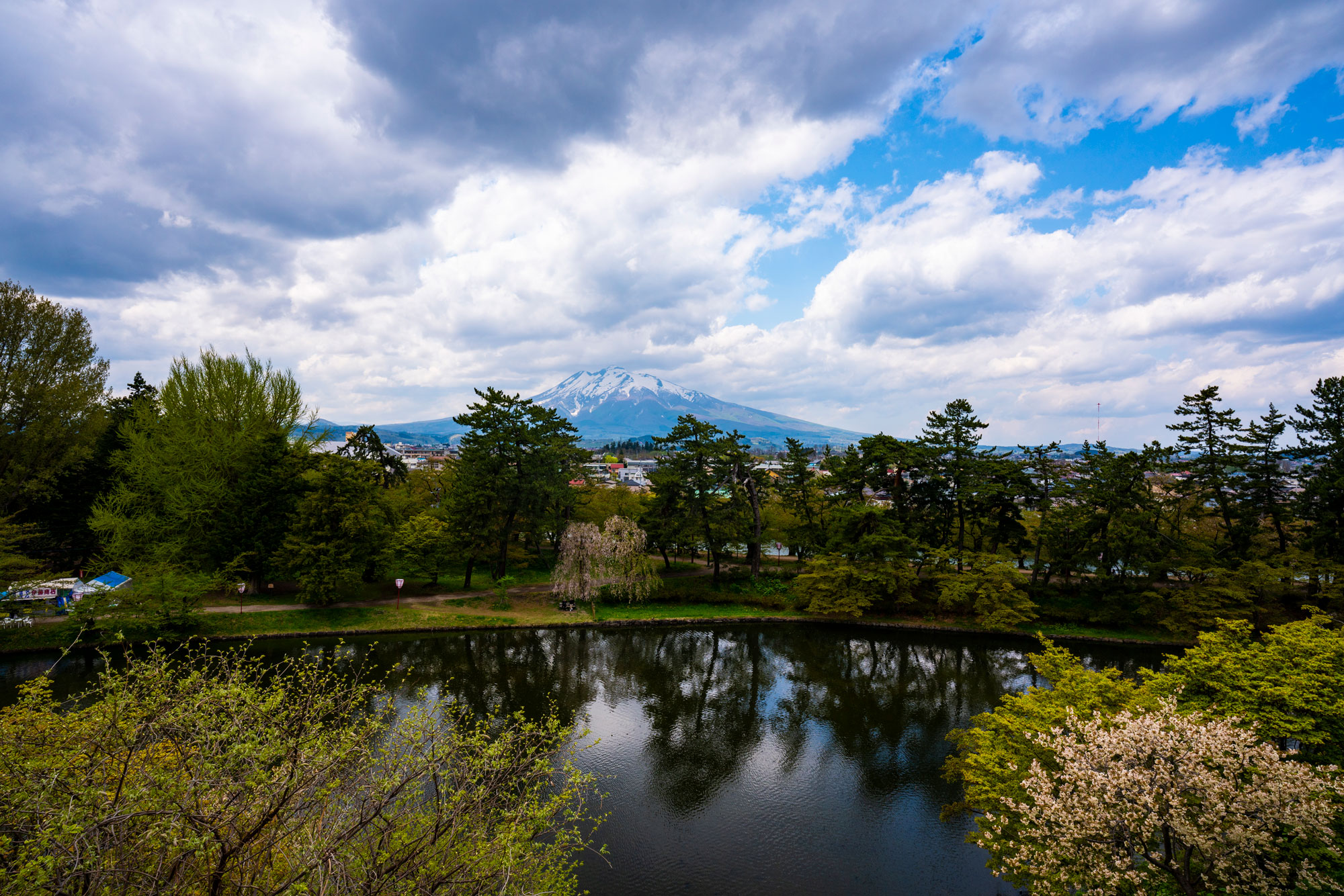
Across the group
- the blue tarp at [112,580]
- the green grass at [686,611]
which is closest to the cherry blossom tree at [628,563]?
the green grass at [686,611]

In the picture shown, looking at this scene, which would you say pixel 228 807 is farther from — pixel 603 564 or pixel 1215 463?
pixel 1215 463

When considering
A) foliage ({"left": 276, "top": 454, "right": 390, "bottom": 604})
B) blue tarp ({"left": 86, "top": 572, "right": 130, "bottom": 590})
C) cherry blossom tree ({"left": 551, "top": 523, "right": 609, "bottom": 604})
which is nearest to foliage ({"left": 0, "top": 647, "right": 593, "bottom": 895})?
foliage ({"left": 276, "top": 454, "right": 390, "bottom": 604})

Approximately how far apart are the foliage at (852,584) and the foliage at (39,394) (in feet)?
127

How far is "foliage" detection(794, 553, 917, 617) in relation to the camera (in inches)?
1141

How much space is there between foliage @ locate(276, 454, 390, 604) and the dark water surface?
10.8 feet

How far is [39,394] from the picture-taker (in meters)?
25.1

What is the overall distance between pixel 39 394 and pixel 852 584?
41461 millimetres

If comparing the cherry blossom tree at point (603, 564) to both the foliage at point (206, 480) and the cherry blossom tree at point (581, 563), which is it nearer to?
the cherry blossom tree at point (581, 563)

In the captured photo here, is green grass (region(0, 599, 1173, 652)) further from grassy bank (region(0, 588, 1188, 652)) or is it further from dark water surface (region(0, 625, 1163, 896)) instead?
dark water surface (region(0, 625, 1163, 896))

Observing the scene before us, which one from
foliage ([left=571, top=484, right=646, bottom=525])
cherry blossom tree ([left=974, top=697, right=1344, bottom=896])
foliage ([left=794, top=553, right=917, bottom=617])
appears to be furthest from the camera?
foliage ([left=571, top=484, right=646, bottom=525])

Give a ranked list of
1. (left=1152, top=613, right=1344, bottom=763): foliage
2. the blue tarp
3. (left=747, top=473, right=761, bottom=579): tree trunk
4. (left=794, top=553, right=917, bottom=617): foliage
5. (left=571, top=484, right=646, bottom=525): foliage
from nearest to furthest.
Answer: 1. (left=1152, top=613, right=1344, bottom=763): foliage
2. the blue tarp
3. (left=794, top=553, right=917, bottom=617): foliage
4. (left=747, top=473, right=761, bottom=579): tree trunk
5. (left=571, top=484, right=646, bottom=525): foliage

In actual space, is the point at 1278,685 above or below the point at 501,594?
above

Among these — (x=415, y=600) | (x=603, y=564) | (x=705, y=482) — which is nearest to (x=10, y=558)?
Answer: (x=415, y=600)

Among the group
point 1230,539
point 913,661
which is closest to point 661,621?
point 913,661
